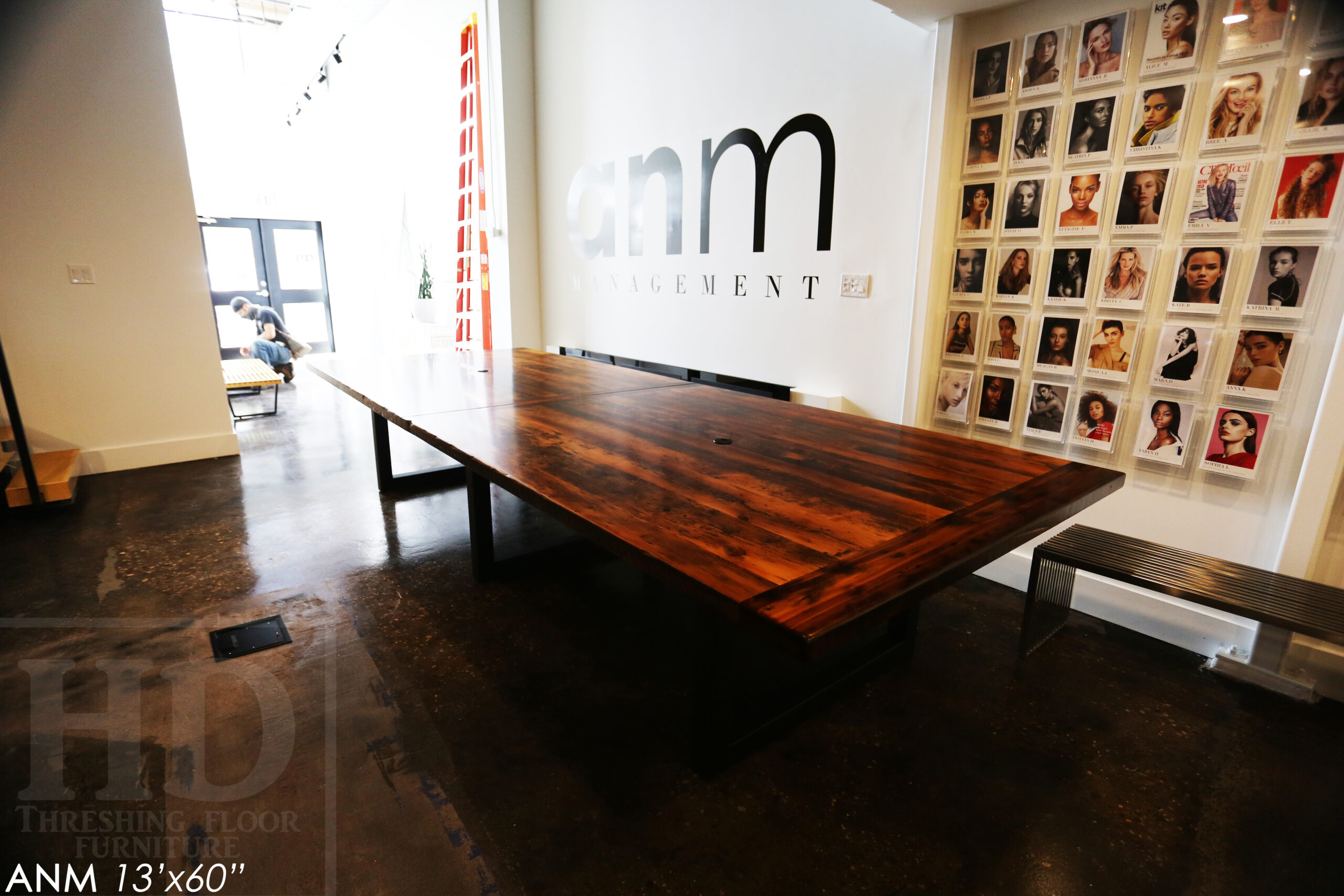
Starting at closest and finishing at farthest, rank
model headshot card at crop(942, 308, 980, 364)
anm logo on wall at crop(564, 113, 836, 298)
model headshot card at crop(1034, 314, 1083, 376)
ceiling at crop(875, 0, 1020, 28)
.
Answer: ceiling at crop(875, 0, 1020, 28), model headshot card at crop(1034, 314, 1083, 376), model headshot card at crop(942, 308, 980, 364), anm logo on wall at crop(564, 113, 836, 298)

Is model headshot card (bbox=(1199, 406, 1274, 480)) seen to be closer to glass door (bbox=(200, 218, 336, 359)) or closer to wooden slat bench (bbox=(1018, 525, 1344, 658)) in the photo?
wooden slat bench (bbox=(1018, 525, 1344, 658))

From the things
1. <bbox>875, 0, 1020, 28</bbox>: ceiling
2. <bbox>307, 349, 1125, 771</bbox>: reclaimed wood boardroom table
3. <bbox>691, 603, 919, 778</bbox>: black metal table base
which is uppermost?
<bbox>875, 0, 1020, 28</bbox>: ceiling

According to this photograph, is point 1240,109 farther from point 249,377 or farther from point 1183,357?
point 249,377

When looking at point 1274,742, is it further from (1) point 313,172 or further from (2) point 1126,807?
(1) point 313,172

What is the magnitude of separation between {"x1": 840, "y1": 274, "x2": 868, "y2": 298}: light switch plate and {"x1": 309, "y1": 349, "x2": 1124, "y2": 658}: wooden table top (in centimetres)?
98

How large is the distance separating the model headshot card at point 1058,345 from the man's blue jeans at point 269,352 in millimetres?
6819

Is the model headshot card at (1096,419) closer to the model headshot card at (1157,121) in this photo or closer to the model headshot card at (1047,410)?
the model headshot card at (1047,410)

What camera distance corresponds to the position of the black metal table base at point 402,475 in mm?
4000

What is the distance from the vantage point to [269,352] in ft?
21.8

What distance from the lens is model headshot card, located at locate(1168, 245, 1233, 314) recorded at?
2.28m

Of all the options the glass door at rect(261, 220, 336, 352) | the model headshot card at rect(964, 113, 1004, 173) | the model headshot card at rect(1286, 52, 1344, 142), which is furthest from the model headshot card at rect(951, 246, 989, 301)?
the glass door at rect(261, 220, 336, 352)

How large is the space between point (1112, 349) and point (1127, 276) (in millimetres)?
278

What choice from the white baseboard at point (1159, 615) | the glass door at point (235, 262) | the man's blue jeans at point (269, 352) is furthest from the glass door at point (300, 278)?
the white baseboard at point (1159, 615)

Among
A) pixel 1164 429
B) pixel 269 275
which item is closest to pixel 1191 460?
pixel 1164 429
